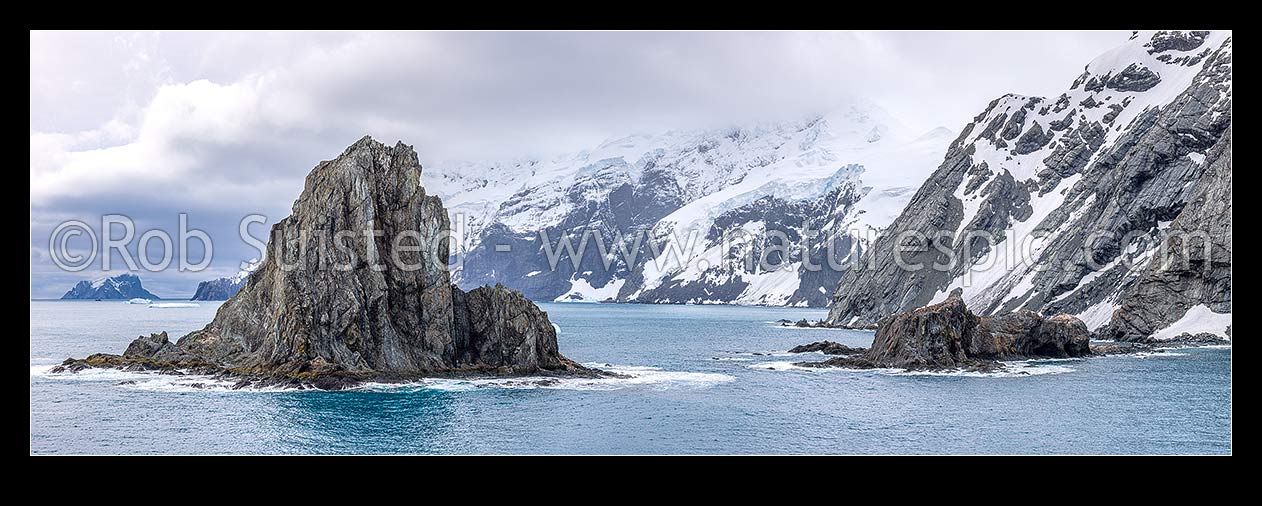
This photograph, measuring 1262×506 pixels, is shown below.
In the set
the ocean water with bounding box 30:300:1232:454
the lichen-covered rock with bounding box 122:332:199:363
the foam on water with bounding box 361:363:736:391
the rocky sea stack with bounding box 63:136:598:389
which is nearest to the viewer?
the ocean water with bounding box 30:300:1232:454

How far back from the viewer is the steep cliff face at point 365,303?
68000 mm

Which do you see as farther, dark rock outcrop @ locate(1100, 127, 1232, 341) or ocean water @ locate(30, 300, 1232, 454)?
dark rock outcrop @ locate(1100, 127, 1232, 341)

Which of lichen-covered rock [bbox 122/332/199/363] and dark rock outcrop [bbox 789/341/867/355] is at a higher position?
lichen-covered rock [bbox 122/332/199/363]

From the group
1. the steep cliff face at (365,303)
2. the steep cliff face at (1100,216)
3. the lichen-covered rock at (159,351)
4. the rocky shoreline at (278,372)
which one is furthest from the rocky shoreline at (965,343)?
the lichen-covered rock at (159,351)

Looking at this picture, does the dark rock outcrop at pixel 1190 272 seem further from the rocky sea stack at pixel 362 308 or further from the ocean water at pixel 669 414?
the rocky sea stack at pixel 362 308

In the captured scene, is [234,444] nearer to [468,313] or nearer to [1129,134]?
[468,313]

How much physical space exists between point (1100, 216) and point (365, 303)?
135m

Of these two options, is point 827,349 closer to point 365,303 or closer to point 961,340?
point 961,340

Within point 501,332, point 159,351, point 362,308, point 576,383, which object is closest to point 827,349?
point 576,383

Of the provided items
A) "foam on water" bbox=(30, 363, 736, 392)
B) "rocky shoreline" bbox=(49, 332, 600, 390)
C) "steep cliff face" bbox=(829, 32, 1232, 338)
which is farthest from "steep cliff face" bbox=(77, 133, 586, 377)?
"steep cliff face" bbox=(829, 32, 1232, 338)

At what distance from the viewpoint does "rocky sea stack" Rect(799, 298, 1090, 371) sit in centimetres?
8812

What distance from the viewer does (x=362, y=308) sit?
6925 centimetres

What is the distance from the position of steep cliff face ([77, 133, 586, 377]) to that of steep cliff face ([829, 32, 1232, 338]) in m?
93.2

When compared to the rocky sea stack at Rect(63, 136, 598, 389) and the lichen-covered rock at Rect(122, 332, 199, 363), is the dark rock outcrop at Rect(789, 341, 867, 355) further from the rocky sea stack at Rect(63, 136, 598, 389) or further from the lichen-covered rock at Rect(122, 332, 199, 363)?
the lichen-covered rock at Rect(122, 332, 199, 363)
